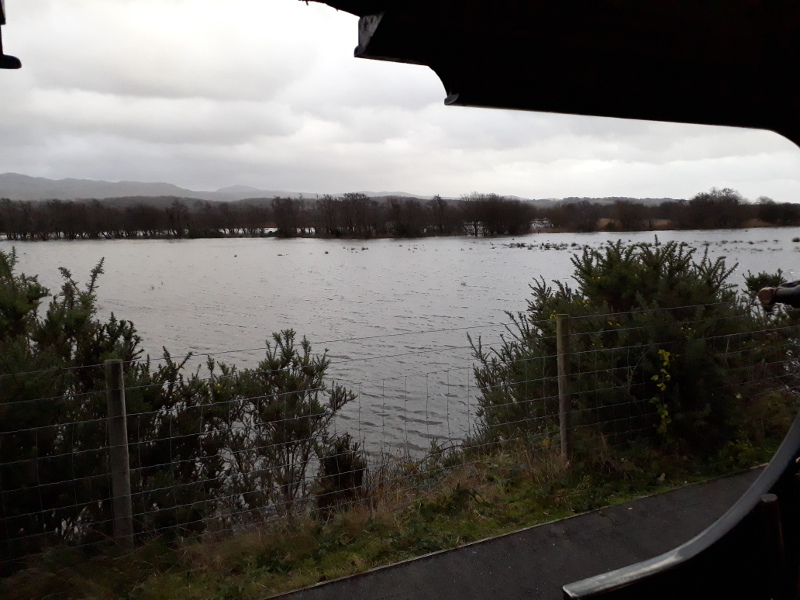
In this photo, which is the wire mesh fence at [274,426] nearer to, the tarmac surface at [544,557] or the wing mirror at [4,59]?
the tarmac surface at [544,557]

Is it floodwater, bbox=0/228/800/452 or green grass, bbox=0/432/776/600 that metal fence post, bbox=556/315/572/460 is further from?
floodwater, bbox=0/228/800/452

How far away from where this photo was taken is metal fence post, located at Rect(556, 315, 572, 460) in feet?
17.0

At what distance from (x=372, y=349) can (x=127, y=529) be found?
10358mm

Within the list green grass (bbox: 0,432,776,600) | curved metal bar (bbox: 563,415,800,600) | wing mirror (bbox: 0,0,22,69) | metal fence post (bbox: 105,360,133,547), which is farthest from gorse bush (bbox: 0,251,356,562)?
curved metal bar (bbox: 563,415,800,600)

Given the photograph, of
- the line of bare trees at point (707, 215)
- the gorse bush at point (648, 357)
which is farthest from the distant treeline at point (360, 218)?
the gorse bush at point (648, 357)

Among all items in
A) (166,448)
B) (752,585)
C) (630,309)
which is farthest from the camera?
(630,309)

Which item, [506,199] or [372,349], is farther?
[506,199]

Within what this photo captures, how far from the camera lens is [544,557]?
387 cm

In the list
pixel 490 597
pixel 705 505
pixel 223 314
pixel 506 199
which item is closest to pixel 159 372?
pixel 490 597

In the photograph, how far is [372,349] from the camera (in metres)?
14.5

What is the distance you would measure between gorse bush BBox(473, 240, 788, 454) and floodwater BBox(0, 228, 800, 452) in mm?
920

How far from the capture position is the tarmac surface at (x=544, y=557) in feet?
11.5

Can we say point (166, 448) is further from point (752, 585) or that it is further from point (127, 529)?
point (752, 585)

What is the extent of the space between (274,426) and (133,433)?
1269mm
